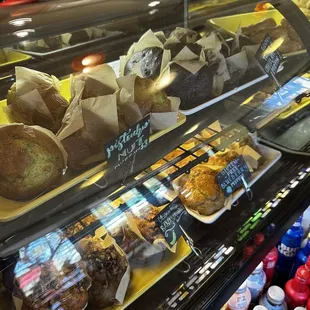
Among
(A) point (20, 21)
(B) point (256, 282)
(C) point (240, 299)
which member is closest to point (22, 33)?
(A) point (20, 21)

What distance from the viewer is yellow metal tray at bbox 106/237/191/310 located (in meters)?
1.08

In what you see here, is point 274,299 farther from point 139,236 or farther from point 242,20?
point 242,20

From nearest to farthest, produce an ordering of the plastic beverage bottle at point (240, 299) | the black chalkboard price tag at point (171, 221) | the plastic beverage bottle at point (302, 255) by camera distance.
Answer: the black chalkboard price tag at point (171, 221) → the plastic beverage bottle at point (240, 299) → the plastic beverage bottle at point (302, 255)

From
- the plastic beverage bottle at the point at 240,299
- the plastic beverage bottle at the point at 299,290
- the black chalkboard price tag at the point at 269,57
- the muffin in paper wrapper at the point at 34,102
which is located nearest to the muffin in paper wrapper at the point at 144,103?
the muffin in paper wrapper at the point at 34,102

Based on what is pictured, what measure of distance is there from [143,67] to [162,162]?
1.02 feet

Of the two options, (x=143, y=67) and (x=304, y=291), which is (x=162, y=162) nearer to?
(x=143, y=67)

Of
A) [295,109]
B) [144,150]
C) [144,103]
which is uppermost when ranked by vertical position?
[144,103]

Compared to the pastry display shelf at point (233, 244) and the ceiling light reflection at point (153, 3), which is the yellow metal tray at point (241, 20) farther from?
the pastry display shelf at point (233, 244)

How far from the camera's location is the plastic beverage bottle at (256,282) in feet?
5.57

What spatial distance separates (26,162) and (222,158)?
83 cm

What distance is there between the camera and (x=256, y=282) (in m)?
1.71

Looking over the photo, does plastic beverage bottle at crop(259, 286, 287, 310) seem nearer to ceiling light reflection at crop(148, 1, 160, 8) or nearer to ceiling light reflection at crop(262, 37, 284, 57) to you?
ceiling light reflection at crop(262, 37, 284, 57)

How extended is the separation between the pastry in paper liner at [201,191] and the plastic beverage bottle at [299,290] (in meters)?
0.69

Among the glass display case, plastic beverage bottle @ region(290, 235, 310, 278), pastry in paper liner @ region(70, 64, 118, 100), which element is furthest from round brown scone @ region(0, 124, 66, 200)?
plastic beverage bottle @ region(290, 235, 310, 278)
